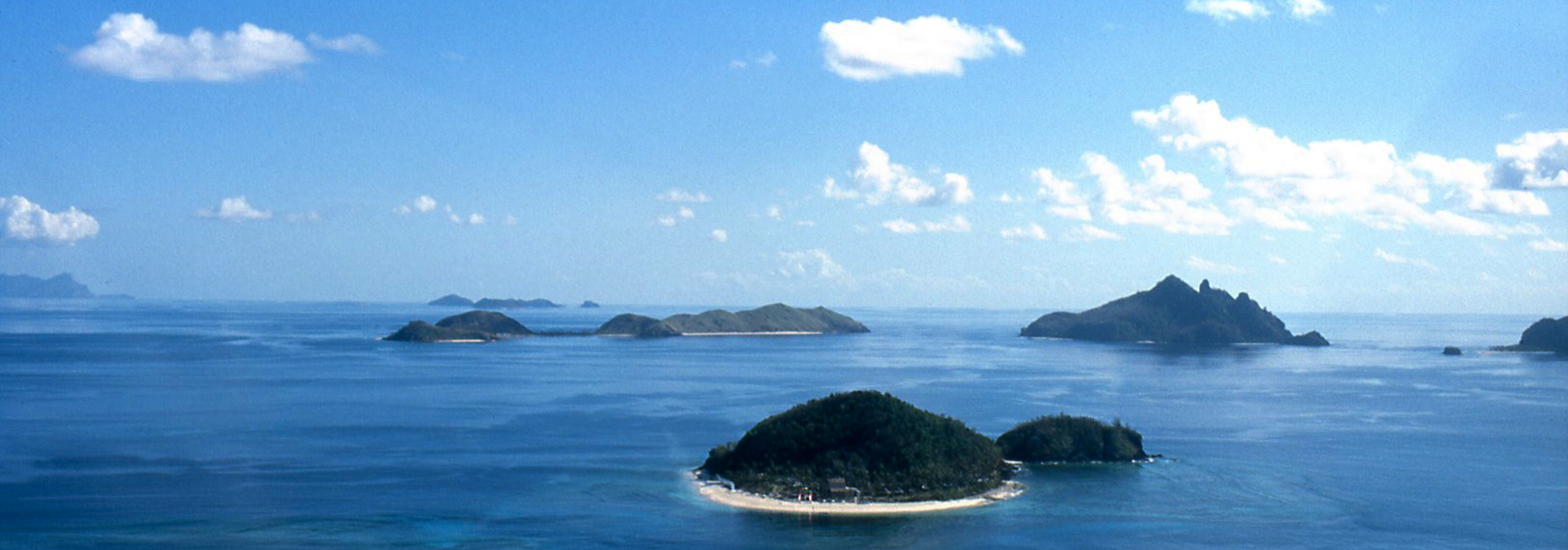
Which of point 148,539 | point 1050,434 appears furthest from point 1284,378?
point 148,539

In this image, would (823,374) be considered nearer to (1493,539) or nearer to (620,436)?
(620,436)

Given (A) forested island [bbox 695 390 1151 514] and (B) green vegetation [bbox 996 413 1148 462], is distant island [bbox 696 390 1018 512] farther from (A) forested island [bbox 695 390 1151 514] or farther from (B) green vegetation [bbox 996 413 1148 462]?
(B) green vegetation [bbox 996 413 1148 462]

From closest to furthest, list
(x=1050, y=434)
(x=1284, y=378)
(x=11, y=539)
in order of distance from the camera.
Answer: (x=11, y=539) < (x=1050, y=434) < (x=1284, y=378)

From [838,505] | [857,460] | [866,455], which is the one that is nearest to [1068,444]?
[866,455]

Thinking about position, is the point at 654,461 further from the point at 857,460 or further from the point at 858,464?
the point at 858,464

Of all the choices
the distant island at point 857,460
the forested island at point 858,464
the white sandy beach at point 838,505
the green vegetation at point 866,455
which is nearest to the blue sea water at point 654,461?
the white sandy beach at point 838,505

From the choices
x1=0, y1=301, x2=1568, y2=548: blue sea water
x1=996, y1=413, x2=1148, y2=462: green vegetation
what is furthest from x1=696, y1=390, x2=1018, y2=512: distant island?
x1=996, y1=413, x2=1148, y2=462: green vegetation
